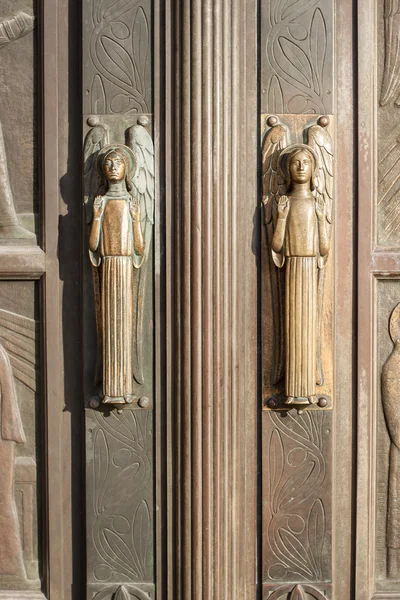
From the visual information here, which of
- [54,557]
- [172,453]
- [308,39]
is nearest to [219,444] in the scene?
[172,453]

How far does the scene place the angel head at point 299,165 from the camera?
9.14ft

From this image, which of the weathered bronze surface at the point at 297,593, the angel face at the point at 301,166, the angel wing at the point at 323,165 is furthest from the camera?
the weathered bronze surface at the point at 297,593

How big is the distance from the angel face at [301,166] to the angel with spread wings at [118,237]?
0.62 metres

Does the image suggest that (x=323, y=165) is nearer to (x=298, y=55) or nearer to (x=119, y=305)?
(x=298, y=55)

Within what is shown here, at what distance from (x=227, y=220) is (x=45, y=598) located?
6.37ft

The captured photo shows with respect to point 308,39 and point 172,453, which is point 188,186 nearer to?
point 308,39

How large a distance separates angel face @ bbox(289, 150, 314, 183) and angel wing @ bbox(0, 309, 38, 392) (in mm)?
1354

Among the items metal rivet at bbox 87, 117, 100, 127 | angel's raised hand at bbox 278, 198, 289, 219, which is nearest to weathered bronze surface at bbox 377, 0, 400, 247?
angel's raised hand at bbox 278, 198, 289, 219

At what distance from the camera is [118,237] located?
2.82 metres

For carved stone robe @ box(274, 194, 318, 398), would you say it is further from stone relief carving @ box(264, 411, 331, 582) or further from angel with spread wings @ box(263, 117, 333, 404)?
stone relief carving @ box(264, 411, 331, 582)

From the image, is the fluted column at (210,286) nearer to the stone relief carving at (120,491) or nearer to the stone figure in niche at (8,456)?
the stone relief carving at (120,491)

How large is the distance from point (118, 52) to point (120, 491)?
1962 mm

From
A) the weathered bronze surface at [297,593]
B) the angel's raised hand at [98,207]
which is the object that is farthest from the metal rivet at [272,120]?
the weathered bronze surface at [297,593]

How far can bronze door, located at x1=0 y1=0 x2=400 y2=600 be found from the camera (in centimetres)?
285
